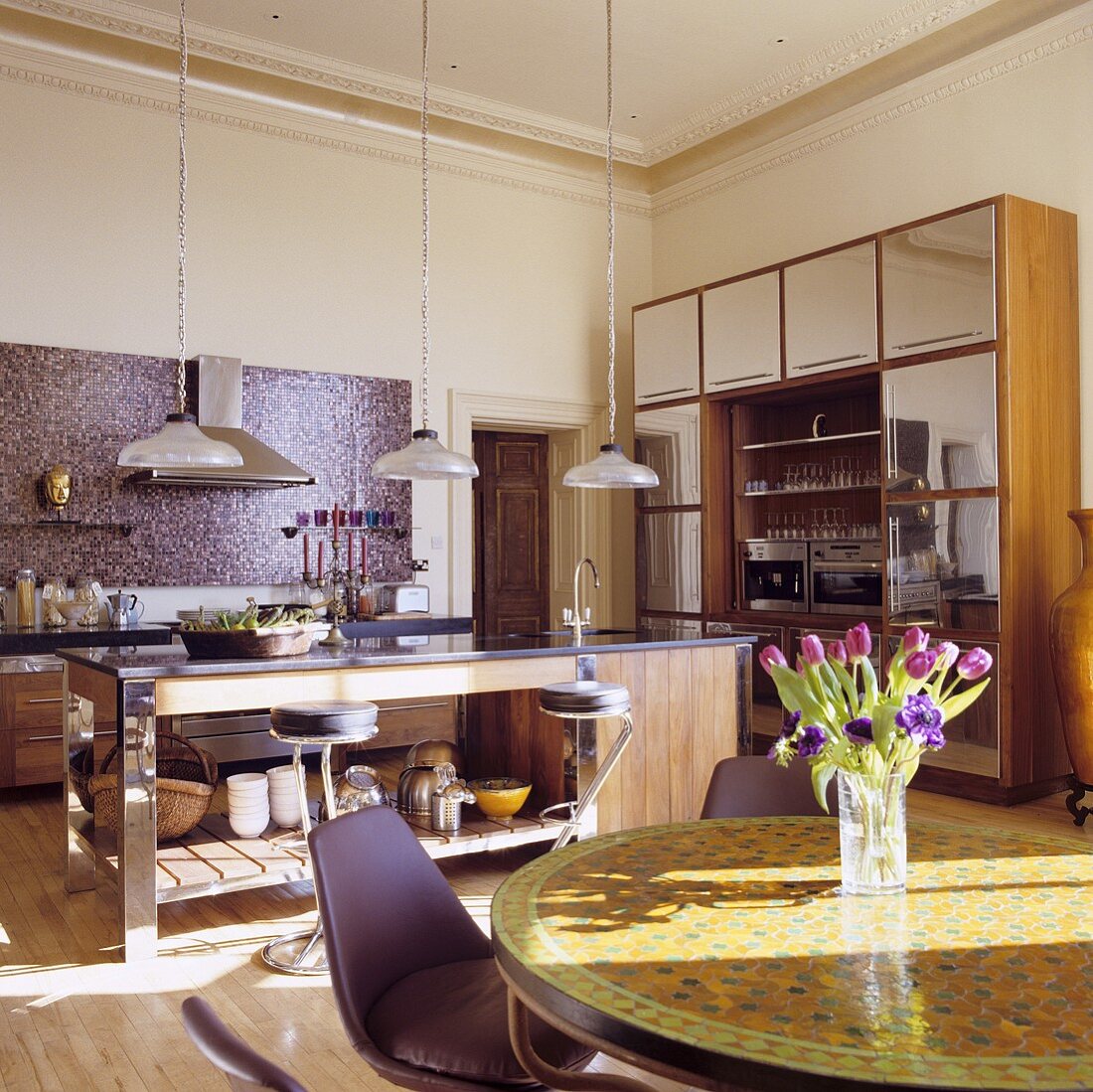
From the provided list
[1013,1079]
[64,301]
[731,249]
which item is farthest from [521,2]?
[1013,1079]

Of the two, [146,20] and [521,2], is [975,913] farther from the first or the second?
[146,20]

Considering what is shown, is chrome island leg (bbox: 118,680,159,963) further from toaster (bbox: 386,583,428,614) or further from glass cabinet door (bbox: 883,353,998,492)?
glass cabinet door (bbox: 883,353,998,492)

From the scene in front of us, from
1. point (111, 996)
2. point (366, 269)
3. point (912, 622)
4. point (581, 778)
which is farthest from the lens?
point (366, 269)

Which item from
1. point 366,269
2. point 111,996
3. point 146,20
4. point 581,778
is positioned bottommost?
point 111,996

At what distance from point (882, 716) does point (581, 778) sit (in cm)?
257

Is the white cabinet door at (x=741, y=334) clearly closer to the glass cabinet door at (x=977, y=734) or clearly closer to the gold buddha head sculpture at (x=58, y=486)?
the glass cabinet door at (x=977, y=734)

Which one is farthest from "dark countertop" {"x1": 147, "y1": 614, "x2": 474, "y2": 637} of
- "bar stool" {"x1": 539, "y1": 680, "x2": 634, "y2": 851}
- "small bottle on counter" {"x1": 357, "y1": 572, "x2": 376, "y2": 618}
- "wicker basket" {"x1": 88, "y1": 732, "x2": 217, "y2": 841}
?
"bar stool" {"x1": 539, "y1": 680, "x2": 634, "y2": 851}

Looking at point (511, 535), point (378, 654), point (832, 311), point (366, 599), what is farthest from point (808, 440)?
point (378, 654)

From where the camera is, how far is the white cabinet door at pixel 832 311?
603 cm

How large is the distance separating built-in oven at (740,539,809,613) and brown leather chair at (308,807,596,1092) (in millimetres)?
4911

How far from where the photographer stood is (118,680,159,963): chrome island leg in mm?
3371

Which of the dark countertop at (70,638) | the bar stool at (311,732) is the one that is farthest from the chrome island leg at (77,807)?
the dark countertop at (70,638)

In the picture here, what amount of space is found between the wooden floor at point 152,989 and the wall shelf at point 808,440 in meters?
3.20

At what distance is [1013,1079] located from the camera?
1.14 m
